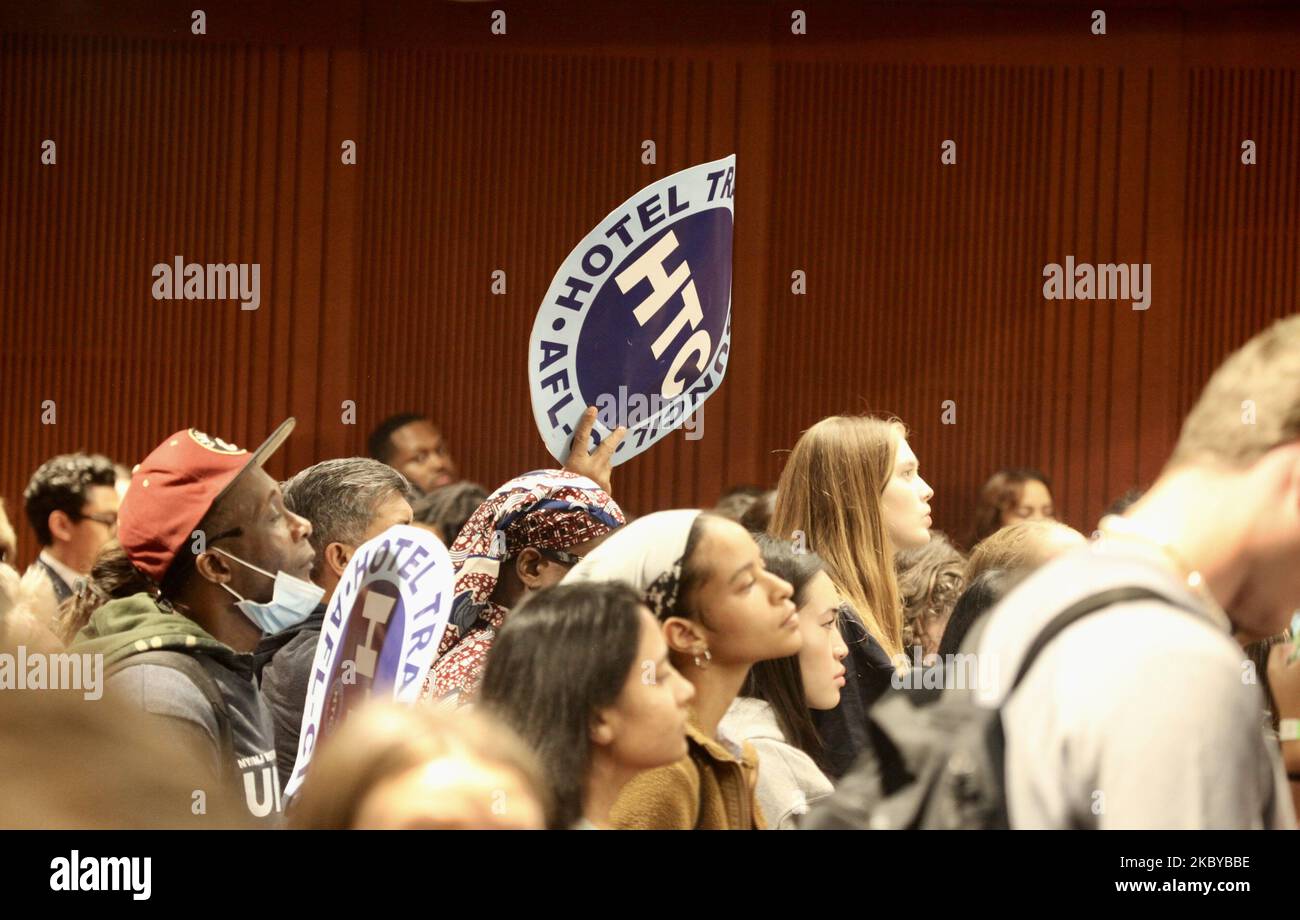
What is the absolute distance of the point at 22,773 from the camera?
728 millimetres

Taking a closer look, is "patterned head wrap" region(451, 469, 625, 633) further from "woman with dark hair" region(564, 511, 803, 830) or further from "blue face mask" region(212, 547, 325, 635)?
"woman with dark hair" region(564, 511, 803, 830)

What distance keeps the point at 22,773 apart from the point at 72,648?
176 centimetres

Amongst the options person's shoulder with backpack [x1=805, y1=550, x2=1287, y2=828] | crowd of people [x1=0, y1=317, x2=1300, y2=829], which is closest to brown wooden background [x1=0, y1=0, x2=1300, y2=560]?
crowd of people [x1=0, y1=317, x2=1300, y2=829]

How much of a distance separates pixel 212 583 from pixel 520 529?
1.62 feet

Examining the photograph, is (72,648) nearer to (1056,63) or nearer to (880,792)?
(880,792)

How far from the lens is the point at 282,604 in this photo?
255 centimetres

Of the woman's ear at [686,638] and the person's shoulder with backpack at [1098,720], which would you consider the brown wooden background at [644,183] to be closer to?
the woman's ear at [686,638]

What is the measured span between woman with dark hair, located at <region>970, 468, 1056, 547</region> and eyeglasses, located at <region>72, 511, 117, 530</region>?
2.95 m

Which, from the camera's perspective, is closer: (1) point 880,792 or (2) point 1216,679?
(2) point 1216,679

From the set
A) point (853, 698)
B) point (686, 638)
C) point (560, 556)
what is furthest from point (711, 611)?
point (853, 698)

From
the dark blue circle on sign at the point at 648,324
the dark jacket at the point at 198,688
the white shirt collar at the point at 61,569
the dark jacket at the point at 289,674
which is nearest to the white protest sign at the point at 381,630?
the dark jacket at the point at 198,688

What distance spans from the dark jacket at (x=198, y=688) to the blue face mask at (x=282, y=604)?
0.13 metres

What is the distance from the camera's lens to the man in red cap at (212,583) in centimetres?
215
